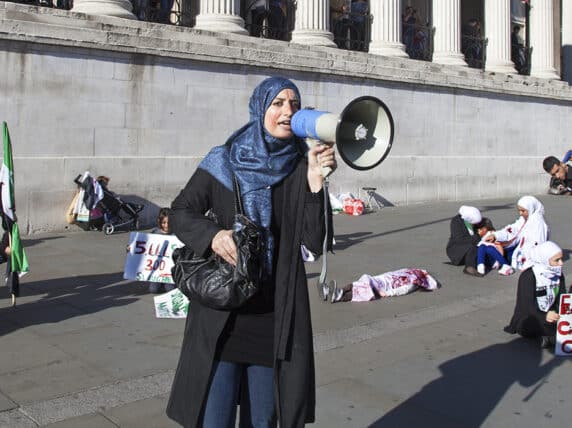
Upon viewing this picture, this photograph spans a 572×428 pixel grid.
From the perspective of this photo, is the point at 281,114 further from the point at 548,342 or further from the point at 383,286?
the point at 383,286

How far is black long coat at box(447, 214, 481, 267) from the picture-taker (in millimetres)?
9695

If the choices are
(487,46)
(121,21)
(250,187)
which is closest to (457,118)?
(487,46)

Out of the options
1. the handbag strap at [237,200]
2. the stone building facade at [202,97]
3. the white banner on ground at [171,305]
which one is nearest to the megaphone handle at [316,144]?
the handbag strap at [237,200]

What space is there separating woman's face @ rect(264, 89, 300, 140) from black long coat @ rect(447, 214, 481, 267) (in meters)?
7.18

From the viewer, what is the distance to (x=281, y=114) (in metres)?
2.93

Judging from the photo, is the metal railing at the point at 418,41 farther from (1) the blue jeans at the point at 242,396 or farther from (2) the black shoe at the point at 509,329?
(1) the blue jeans at the point at 242,396

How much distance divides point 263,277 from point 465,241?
7457 mm

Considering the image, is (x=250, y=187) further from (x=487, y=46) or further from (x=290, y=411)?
(x=487, y=46)

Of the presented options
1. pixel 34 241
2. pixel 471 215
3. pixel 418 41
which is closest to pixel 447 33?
pixel 418 41

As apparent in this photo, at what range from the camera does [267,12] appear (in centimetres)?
1848

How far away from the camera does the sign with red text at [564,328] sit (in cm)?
591

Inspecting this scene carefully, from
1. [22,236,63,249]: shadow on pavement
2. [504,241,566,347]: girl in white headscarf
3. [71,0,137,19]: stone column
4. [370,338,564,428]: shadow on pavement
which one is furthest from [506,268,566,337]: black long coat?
[71,0,137,19]: stone column

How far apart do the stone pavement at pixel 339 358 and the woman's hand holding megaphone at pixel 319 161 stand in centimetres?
213

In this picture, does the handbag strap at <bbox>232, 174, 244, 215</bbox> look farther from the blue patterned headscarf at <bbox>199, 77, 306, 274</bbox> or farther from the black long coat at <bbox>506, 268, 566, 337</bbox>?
the black long coat at <bbox>506, 268, 566, 337</bbox>
